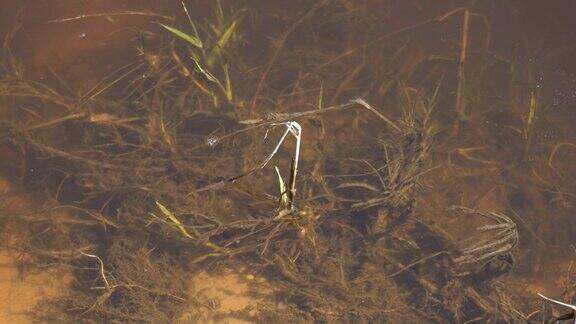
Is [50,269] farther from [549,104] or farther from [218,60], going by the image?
[549,104]

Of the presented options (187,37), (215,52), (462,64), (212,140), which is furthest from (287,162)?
(462,64)

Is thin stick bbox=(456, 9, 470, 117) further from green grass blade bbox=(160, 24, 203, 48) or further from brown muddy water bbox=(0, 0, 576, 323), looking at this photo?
green grass blade bbox=(160, 24, 203, 48)

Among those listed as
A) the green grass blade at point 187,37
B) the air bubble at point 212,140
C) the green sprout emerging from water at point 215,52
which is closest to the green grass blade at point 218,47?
the green sprout emerging from water at point 215,52

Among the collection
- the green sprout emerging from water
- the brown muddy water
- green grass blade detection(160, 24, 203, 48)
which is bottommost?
the brown muddy water

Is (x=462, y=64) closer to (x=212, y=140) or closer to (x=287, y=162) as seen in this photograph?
(x=287, y=162)

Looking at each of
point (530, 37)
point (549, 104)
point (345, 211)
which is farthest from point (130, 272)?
point (530, 37)

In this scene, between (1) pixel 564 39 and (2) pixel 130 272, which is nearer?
(2) pixel 130 272

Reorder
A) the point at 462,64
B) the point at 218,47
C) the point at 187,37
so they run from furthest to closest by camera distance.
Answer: the point at 462,64
the point at 218,47
the point at 187,37

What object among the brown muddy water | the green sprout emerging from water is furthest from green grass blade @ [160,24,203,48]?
the green sprout emerging from water
